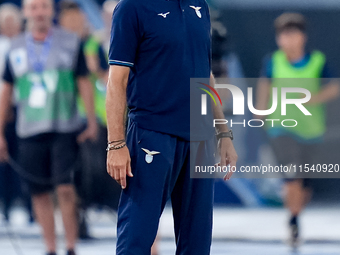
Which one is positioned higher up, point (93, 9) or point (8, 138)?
point (93, 9)

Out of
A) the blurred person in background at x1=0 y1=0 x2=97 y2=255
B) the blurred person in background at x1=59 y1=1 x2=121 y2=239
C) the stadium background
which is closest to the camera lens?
the blurred person in background at x1=0 y1=0 x2=97 y2=255

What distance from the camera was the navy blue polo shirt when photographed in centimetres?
186

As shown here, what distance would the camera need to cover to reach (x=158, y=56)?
191 cm

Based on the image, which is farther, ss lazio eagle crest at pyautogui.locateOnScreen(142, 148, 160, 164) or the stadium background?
the stadium background

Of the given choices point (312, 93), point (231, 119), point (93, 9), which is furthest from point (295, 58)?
point (93, 9)

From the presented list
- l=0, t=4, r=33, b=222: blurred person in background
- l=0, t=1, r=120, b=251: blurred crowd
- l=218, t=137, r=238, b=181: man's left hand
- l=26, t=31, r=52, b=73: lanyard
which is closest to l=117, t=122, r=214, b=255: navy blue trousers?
l=218, t=137, r=238, b=181: man's left hand

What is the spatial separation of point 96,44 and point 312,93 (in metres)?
1.80

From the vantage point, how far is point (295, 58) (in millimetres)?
4297

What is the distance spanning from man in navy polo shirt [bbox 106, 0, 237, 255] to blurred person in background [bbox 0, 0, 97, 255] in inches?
63.2

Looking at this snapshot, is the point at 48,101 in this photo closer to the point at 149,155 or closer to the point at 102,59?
the point at 102,59

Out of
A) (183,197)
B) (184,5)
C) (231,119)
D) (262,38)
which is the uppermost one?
(262,38)

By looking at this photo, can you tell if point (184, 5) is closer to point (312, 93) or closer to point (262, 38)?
point (312, 93)

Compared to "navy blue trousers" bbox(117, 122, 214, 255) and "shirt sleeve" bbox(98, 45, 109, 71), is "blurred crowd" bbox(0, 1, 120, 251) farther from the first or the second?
"navy blue trousers" bbox(117, 122, 214, 255)

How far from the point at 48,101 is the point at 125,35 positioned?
1.77 metres
